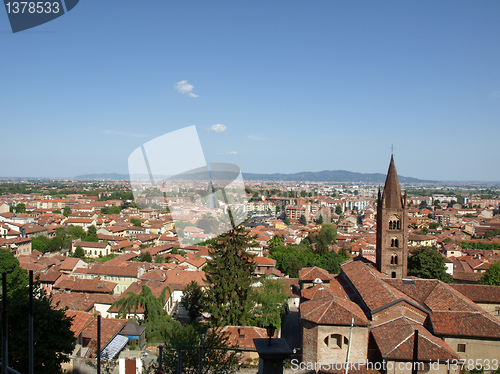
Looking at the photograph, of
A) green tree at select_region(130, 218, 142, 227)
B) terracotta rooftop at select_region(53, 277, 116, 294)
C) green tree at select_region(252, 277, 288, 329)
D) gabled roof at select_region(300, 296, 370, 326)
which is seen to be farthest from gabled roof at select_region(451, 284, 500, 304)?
green tree at select_region(130, 218, 142, 227)

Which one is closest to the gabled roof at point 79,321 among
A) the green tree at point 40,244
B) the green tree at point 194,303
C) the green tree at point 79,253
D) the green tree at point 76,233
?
the green tree at point 194,303

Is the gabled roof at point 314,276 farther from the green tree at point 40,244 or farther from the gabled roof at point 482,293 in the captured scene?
the green tree at point 40,244

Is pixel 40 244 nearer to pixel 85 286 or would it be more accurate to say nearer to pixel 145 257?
pixel 145 257

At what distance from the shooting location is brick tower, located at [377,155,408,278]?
1630 centimetres

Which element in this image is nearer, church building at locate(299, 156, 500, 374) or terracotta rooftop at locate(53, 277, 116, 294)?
church building at locate(299, 156, 500, 374)

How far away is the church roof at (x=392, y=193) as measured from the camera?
53.7 ft

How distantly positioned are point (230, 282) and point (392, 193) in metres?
9.65

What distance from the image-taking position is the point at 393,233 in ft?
53.6

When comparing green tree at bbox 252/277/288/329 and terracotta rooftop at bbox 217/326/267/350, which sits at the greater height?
terracotta rooftop at bbox 217/326/267/350

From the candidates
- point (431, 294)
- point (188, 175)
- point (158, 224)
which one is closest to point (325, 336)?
point (431, 294)

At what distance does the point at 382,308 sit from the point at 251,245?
509 centimetres

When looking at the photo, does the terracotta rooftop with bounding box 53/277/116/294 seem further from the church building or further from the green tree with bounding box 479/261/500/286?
the green tree with bounding box 479/261/500/286

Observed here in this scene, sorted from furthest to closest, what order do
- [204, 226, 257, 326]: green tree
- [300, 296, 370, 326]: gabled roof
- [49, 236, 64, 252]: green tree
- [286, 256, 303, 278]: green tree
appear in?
[49, 236, 64, 252]: green tree, [286, 256, 303, 278]: green tree, [204, 226, 257, 326]: green tree, [300, 296, 370, 326]: gabled roof

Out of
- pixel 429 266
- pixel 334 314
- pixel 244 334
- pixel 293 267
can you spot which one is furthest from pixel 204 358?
pixel 293 267
